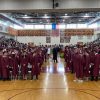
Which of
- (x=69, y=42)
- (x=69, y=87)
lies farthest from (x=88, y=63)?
(x=69, y=42)

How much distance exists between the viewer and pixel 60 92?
32.2ft

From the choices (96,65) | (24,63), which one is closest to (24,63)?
(24,63)

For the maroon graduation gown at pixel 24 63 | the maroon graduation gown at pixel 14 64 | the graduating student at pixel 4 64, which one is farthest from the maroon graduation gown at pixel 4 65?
the maroon graduation gown at pixel 24 63

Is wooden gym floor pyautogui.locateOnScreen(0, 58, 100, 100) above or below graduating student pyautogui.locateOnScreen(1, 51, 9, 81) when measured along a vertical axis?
below

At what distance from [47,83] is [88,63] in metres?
2.21

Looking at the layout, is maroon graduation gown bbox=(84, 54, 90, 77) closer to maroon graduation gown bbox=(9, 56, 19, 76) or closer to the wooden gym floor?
the wooden gym floor

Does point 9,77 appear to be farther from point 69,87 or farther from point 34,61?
point 69,87

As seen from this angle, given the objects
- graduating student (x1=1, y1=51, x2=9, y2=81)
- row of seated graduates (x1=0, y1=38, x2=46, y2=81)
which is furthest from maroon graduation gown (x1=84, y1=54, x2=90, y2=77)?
graduating student (x1=1, y1=51, x2=9, y2=81)

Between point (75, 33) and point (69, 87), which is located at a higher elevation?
point (75, 33)

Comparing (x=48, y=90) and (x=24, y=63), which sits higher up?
(x=24, y=63)

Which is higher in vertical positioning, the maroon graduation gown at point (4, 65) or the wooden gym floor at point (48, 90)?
the maroon graduation gown at point (4, 65)

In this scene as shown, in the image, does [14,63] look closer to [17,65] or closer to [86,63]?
[17,65]

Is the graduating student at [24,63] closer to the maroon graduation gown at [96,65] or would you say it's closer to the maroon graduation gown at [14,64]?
the maroon graduation gown at [14,64]

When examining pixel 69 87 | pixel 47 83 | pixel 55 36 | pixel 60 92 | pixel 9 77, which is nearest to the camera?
Answer: pixel 60 92
